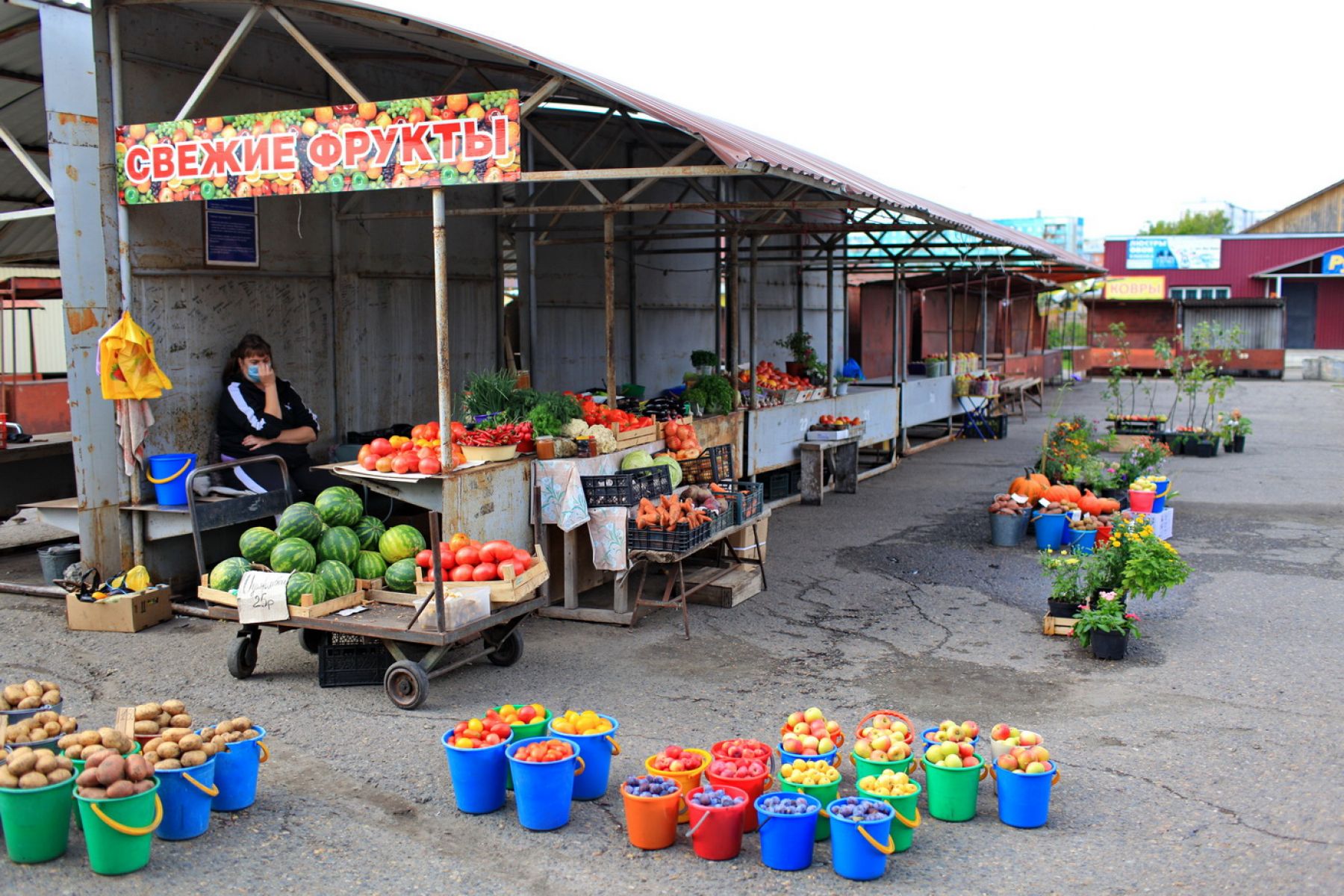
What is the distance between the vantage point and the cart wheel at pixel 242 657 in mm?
7312

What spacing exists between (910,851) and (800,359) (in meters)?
14.1

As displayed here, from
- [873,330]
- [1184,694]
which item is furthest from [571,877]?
[873,330]

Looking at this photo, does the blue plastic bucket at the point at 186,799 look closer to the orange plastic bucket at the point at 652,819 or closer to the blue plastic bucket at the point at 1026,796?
the orange plastic bucket at the point at 652,819

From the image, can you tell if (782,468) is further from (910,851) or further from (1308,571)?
(910,851)

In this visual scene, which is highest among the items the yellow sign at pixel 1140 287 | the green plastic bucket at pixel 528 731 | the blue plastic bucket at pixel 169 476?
the yellow sign at pixel 1140 287

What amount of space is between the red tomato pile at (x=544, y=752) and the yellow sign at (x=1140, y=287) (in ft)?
147

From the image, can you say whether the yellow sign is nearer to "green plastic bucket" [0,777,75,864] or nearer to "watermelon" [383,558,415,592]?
"watermelon" [383,558,415,592]

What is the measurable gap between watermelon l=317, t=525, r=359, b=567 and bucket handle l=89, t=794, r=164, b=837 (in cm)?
284

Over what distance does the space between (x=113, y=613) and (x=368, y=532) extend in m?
2.16

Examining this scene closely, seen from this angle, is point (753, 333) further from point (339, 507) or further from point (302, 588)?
point (302, 588)

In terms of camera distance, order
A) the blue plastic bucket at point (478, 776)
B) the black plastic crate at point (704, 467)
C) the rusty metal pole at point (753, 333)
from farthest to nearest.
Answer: the rusty metal pole at point (753, 333) < the black plastic crate at point (704, 467) < the blue plastic bucket at point (478, 776)

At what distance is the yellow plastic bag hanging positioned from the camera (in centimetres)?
847

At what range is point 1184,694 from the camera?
7117mm

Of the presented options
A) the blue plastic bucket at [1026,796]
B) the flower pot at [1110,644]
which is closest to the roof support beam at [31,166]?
the blue plastic bucket at [1026,796]
